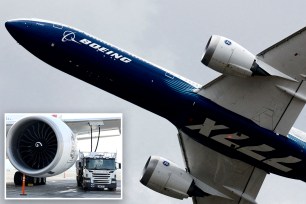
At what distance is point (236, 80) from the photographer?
66562 mm

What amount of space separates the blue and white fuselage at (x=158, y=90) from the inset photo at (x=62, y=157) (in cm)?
613

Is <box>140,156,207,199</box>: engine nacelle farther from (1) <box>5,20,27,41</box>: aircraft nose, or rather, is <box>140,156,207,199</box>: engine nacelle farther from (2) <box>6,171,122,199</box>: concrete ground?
(1) <box>5,20,27,41</box>: aircraft nose

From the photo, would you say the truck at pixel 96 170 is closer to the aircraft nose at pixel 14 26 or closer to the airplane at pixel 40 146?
the airplane at pixel 40 146

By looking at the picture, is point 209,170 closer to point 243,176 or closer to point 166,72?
point 243,176

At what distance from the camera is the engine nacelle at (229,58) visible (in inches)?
2532

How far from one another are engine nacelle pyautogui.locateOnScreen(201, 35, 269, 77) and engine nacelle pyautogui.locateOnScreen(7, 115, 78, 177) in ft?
38.1

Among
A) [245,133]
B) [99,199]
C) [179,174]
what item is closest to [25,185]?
[99,199]

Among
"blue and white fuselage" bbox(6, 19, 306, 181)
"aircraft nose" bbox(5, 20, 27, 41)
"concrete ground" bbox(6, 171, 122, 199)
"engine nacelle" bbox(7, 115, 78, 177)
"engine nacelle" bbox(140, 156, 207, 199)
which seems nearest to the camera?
"blue and white fuselage" bbox(6, 19, 306, 181)

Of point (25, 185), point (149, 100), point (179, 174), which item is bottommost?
point (25, 185)

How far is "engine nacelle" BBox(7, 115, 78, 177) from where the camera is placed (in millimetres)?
71688

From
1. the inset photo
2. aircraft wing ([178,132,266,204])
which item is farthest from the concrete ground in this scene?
aircraft wing ([178,132,266,204])

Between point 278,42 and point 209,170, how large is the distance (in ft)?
33.7

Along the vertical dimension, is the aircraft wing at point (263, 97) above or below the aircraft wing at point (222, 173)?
above

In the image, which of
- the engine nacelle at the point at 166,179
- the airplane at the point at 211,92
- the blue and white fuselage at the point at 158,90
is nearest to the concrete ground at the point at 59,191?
the engine nacelle at the point at 166,179
